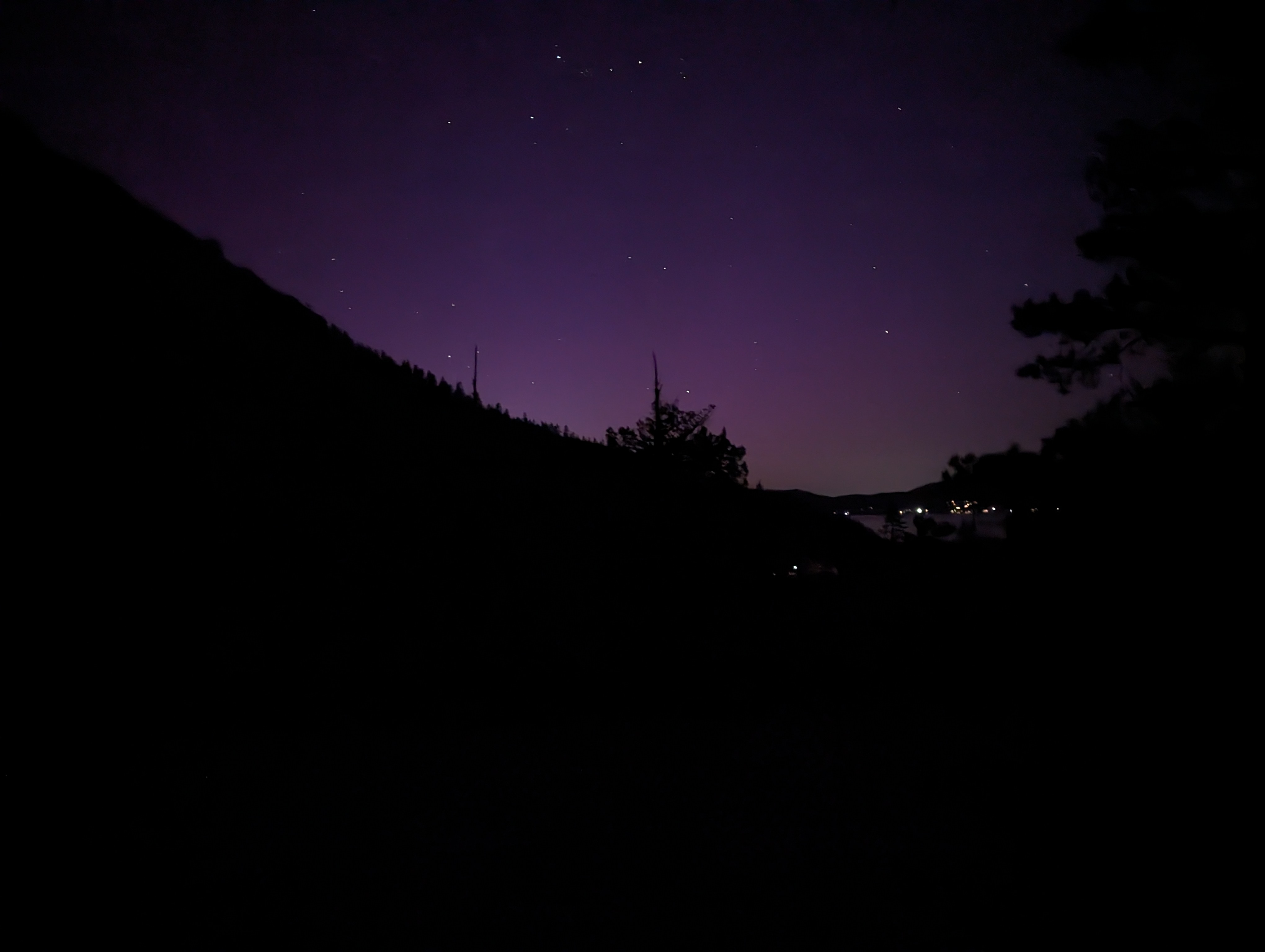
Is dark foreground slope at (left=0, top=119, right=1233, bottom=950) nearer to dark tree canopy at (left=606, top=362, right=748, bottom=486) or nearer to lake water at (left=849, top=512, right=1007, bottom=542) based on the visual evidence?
lake water at (left=849, top=512, right=1007, bottom=542)

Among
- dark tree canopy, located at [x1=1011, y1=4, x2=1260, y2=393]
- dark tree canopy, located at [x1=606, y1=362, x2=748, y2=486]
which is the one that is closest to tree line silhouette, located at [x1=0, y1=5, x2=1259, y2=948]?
dark tree canopy, located at [x1=1011, y1=4, x2=1260, y2=393]

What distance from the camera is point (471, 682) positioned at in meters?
6.84

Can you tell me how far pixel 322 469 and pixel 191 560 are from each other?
7.83 ft

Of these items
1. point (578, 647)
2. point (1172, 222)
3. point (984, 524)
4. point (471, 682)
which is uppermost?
point (1172, 222)

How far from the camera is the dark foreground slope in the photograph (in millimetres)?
3082

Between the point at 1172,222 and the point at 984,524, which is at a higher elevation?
the point at 1172,222

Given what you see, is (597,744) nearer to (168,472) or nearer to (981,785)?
(981,785)

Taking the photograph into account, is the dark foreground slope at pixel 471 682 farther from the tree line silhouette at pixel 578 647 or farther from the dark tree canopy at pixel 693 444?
the dark tree canopy at pixel 693 444

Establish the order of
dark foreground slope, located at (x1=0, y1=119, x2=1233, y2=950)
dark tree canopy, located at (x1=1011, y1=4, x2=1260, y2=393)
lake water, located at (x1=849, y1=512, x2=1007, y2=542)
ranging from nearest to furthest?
dark foreground slope, located at (x1=0, y1=119, x2=1233, y2=950) → dark tree canopy, located at (x1=1011, y1=4, x2=1260, y2=393) → lake water, located at (x1=849, y1=512, x2=1007, y2=542)

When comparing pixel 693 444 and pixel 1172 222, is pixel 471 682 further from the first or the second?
pixel 693 444

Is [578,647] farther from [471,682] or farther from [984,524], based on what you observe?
[984,524]

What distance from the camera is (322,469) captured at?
29.8ft

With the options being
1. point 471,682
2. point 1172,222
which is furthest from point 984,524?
point 471,682

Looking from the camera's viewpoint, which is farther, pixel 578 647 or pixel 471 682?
pixel 578 647
